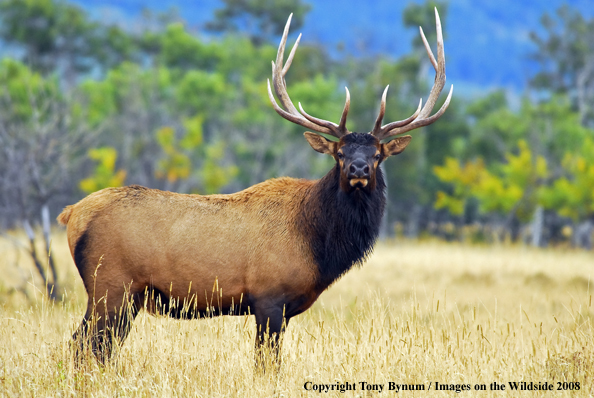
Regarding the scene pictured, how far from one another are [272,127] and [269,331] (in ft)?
76.4

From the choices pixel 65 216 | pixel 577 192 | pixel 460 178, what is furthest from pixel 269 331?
pixel 460 178

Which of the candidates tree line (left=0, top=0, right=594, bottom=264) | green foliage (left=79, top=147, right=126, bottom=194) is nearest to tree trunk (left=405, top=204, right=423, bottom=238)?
tree line (left=0, top=0, right=594, bottom=264)

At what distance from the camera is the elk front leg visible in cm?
543

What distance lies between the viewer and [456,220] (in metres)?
34.3

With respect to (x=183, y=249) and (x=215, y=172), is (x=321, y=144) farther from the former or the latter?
(x=215, y=172)

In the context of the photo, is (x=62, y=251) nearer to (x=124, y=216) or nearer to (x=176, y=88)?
(x=124, y=216)

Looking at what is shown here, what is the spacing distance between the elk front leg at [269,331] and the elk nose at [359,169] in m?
A: 1.30

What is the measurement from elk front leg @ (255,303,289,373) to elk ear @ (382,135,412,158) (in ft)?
6.19

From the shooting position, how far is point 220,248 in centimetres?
586

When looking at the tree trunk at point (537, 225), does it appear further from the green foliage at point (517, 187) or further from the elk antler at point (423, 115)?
the elk antler at point (423, 115)

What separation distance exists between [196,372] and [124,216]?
150 centimetres

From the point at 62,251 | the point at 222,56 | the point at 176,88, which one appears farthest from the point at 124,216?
the point at 222,56

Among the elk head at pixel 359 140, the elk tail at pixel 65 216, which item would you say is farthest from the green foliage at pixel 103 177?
the elk head at pixel 359 140

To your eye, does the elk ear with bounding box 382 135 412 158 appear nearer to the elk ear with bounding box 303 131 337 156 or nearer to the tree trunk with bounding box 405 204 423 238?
the elk ear with bounding box 303 131 337 156
